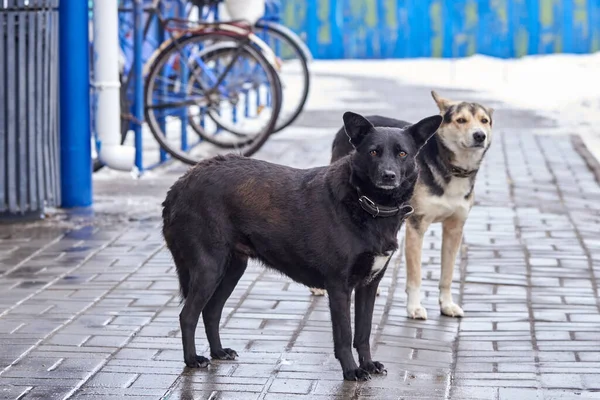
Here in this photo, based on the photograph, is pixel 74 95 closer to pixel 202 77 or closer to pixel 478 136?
pixel 202 77

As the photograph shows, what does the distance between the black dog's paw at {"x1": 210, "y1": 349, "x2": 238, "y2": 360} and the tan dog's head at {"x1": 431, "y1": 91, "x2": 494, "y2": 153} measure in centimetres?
161

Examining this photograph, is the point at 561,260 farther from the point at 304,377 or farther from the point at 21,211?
the point at 21,211

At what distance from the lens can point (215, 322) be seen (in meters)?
5.25

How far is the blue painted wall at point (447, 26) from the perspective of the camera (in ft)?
74.2

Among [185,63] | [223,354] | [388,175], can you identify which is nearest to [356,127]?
[388,175]

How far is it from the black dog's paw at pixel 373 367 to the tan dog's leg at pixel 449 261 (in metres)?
1.13

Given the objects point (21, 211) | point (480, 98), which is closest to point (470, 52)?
point (480, 98)

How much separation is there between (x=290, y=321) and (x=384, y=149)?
1.44m

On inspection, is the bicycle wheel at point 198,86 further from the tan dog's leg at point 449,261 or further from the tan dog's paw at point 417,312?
the tan dog's paw at point 417,312

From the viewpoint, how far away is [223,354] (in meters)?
5.22

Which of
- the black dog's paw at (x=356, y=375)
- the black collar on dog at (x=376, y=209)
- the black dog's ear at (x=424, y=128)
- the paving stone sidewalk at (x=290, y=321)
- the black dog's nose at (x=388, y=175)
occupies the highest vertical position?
the black dog's ear at (x=424, y=128)

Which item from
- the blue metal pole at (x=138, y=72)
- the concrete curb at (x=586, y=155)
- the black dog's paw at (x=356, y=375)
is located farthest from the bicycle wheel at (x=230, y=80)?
the black dog's paw at (x=356, y=375)

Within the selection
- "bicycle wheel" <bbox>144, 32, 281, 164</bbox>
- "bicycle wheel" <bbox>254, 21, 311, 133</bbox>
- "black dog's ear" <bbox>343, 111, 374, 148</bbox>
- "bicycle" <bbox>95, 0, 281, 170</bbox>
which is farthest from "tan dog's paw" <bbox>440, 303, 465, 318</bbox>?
"bicycle wheel" <bbox>254, 21, 311, 133</bbox>

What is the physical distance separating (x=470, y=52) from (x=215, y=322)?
18.5 metres
